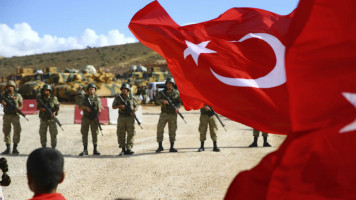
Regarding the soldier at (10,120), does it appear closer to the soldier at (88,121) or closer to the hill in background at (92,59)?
the soldier at (88,121)

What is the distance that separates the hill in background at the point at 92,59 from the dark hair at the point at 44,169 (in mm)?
55500

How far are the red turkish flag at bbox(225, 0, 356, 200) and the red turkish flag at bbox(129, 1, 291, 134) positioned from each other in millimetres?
1098

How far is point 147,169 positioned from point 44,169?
206 inches

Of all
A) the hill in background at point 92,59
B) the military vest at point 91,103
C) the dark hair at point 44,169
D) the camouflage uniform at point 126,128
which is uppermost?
the hill in background at point 92,59

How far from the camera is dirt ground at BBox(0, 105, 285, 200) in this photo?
5895 mm

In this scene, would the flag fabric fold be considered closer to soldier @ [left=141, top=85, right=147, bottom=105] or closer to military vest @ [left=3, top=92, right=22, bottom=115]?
military vest @ [left=3, top=92, right=22, bottom=115]

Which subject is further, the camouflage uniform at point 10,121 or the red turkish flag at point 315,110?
the camouflage uniform at point 10,121

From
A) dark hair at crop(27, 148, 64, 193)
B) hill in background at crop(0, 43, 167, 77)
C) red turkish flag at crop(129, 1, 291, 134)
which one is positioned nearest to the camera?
dark hair at crop(27, 148, 64, 193)

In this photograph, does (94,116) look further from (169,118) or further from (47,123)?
(169,118)

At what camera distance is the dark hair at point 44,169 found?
218 cm

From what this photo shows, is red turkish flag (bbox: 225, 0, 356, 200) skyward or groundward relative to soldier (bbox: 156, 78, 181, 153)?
skyward

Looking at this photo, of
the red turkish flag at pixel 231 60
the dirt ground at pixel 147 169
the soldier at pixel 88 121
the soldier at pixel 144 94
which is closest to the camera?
the red turkish flag at pixel 231 60

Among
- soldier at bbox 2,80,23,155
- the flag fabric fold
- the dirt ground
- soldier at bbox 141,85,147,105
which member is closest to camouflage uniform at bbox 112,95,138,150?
the dirt ground

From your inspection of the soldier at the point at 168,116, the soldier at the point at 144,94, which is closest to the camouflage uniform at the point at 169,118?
the soldier at the point at 168,116
